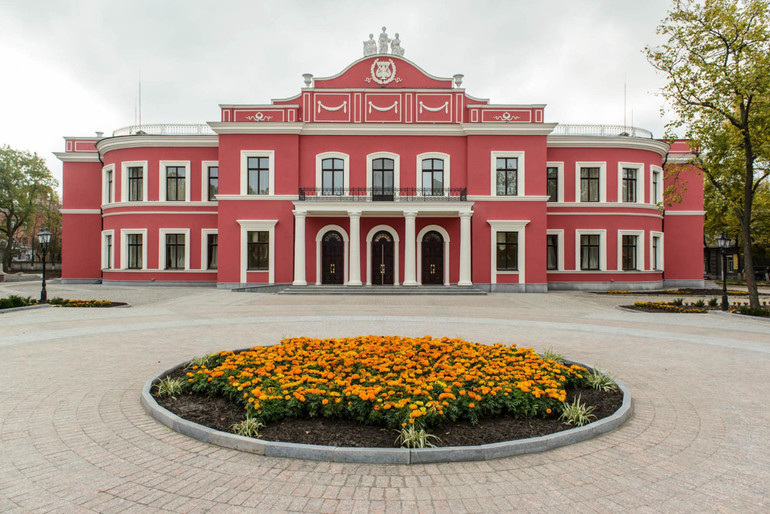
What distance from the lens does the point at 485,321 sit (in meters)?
13.5

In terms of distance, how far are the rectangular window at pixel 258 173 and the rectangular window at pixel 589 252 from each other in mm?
20591

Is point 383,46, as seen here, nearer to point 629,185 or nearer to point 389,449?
point 629,185

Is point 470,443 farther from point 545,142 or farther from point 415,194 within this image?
point 545,142

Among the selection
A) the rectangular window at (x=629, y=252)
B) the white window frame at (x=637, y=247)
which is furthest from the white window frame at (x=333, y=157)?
the rectangular window at (x=629, y=252)

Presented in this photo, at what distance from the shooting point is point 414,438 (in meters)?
4.21

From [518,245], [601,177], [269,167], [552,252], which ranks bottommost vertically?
[552,252]

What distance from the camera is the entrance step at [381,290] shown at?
2345 centimetres

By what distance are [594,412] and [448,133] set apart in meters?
23.2

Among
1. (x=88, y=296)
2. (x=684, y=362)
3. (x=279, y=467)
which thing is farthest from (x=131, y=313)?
(x=684, y=362)

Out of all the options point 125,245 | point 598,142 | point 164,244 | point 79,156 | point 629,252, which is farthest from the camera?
point 79,156

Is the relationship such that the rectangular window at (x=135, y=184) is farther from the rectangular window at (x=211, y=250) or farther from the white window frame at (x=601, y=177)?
the white window frame at (x=601, y=177)

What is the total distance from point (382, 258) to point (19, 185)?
1707 inches

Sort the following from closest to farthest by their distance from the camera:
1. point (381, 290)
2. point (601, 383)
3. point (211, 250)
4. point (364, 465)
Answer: point (364, 465)
point (601, 383)
point (381, 290)
point (211, 250)

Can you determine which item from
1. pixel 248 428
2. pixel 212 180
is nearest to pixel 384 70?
pixel 212 180
